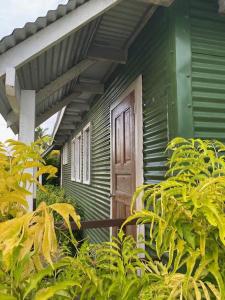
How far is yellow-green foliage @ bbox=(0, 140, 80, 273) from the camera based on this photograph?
3.03 ft

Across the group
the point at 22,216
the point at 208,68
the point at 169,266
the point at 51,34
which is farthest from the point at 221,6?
the point at 22,216

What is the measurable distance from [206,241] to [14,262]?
855 millimetres

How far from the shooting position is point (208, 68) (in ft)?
8.85

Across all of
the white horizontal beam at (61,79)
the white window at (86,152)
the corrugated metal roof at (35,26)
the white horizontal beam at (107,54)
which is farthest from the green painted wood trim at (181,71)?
the white window at (86,152)

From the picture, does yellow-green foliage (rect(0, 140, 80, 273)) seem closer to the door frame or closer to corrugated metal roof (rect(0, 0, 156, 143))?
corrugated metal roof (rect(0, 0, 156, 143))

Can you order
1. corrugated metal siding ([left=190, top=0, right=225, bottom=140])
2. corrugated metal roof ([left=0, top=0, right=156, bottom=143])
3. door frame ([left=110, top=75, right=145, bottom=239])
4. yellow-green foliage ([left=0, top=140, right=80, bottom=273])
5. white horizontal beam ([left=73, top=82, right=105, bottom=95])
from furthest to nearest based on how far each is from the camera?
white horizontal beam ([left=73, top=82, right=105, bottom=95])
door frame ([left=110, top=75, right=145, bottom=239])
corrugated metal roof ([left=0, top=0, right=156, bottom=143])
corrugated metal siding ([left=190, top=0, right=225, bottom=140])
yellow-green foliage ([left=0, top=140, right=80, bottom=273])

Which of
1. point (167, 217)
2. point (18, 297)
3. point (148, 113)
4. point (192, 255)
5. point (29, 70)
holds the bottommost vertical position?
point (18, 297)

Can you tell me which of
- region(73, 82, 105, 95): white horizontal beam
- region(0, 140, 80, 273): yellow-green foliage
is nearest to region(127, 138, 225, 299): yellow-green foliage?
region(0, 140, 80, 273): yellow-green foliage

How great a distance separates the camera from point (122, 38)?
3617 millimetres

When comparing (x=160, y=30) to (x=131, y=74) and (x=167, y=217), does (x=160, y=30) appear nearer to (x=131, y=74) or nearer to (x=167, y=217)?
(x=131, y=74)

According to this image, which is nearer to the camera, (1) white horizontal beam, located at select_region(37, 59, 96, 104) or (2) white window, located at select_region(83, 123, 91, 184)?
(1) white horizontal beam, located at select_region(37, 59, 96, 104)

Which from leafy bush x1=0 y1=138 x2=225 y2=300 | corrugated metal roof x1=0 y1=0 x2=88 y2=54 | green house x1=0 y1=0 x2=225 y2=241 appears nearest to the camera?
leafy bush x1=0 y1=138 x2=225 y2=300

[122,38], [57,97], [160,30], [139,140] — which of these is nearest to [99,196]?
[57,97]

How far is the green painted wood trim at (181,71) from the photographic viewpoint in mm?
2494
